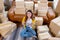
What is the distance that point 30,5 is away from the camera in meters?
2.50

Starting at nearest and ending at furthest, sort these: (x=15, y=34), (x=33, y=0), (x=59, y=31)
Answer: (x=59, y=31), (x=15, y=34), (x=33, y=0)

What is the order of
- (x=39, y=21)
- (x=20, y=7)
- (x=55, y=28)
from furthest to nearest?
1. (x=20, y=7)
2. (x=39, y=21)
3. (x=55, y=28)

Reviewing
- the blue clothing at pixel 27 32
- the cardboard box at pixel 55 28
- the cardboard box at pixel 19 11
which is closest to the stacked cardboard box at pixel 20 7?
the cardboard box at pixel 19 11

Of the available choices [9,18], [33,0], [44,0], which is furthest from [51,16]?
[9,18]

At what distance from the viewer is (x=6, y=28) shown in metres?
2.24

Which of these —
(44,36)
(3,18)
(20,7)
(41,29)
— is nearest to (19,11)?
(20,7)

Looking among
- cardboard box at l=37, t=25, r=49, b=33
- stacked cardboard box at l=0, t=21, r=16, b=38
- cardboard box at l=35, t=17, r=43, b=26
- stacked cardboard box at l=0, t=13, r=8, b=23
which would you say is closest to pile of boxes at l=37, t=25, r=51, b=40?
cardboard box at l=37, t=25, r=49, b=33

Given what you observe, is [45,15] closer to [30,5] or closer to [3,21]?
[30,5]

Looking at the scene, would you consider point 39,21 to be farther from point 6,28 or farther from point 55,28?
point 6,28

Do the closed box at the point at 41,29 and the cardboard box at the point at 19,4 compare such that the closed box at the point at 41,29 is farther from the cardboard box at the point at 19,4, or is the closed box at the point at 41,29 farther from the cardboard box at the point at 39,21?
the cardboard box at the point at 19,4

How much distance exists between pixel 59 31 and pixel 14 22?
86 cm

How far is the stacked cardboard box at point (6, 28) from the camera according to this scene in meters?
2.19

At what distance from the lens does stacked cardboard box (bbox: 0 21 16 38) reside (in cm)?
219

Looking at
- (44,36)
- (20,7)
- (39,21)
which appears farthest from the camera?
(20,7)
